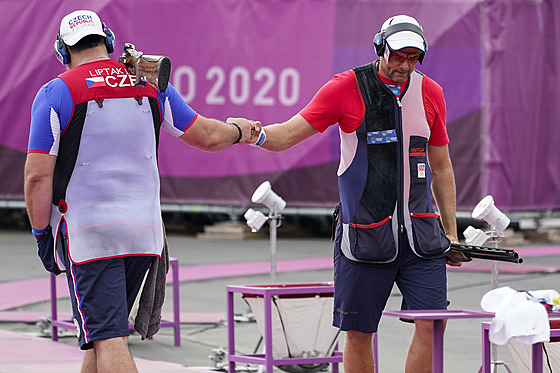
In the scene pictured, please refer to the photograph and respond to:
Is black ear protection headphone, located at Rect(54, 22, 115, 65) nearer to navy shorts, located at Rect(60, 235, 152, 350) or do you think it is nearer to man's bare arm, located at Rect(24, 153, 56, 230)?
man's bare arm, located at Rect(24, 153, 56, 230)

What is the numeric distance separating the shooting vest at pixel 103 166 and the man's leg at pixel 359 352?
1.24 metres

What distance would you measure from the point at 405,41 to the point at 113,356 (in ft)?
6.62

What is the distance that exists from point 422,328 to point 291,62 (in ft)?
38.8

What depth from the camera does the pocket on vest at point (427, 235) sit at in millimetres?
5297

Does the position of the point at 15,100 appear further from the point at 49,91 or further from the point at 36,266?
the point at 49,91

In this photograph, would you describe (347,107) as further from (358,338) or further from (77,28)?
(77,28)

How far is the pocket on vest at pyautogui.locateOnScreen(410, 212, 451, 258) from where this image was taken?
5297 mm

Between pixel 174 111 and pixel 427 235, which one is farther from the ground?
pixel 174 111

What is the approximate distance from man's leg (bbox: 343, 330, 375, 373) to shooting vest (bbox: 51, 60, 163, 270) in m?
1.24

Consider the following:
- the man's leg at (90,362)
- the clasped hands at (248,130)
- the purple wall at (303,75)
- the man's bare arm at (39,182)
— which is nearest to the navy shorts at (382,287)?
the clasped hands at (248,130)

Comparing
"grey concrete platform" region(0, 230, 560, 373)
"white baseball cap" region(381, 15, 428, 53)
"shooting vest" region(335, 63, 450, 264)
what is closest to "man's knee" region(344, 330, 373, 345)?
"shooting vest" region(335, 63, 450, 264)

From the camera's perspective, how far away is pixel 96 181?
185 inches

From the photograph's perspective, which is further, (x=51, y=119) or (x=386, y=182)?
(x=386, y=182)

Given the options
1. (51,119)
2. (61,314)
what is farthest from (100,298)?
(61,314)
